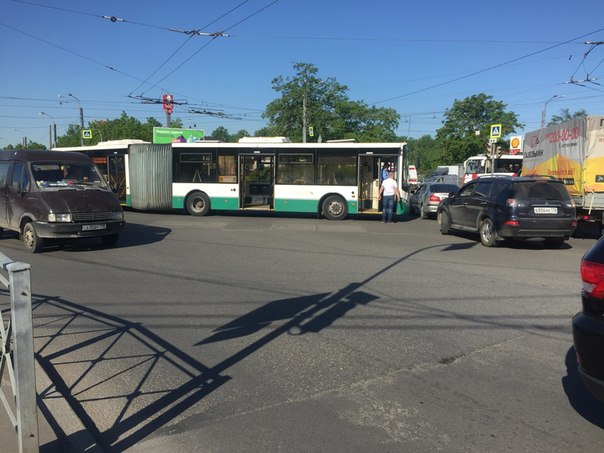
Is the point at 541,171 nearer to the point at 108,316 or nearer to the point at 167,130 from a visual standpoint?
the point at 108,316

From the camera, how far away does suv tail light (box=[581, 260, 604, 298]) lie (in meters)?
3.19

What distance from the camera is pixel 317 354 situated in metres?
4.79

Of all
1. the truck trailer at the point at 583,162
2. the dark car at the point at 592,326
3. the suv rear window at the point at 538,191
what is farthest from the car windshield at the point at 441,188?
the dark car at the point at 592,326

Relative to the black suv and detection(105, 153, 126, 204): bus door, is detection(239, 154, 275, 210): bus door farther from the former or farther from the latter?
the black suv

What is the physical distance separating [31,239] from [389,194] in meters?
11.0

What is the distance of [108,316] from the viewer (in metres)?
5.99

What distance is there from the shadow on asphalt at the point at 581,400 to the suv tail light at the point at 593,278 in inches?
39.4

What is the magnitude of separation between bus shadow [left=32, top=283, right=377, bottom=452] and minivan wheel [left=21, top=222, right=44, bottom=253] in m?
4.63

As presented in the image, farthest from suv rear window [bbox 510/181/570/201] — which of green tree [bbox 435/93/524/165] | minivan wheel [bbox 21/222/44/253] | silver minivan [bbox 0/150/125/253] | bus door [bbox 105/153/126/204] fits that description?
green tree [bbox 435/93/524/165]

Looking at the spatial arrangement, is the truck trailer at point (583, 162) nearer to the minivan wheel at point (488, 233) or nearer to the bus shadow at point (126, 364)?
the minivan wheel at point (488, 233)

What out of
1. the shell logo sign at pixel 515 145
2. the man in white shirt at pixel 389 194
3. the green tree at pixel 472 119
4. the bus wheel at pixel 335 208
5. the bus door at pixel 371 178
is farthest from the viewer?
the green tree at pixel 472 119

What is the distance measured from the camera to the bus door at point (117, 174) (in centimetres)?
2191

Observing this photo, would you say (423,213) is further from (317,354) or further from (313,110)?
(313,110)

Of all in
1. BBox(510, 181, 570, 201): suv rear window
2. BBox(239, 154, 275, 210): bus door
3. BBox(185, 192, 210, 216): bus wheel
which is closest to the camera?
BBox(510, 181, 570, 201): suv rear window
